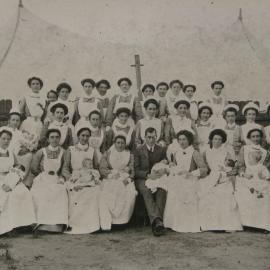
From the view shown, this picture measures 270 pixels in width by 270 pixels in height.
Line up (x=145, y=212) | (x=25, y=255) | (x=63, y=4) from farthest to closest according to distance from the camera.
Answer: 1. (x=63, y=4)
2. (x=145, y=212)
3. (x=25, y=255)

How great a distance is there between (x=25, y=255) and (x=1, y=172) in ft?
3.84

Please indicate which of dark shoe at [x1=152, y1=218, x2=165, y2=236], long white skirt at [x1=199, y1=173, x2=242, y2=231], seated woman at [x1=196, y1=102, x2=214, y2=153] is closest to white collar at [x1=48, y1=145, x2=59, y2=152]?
dark shoe at [x1=152, y1=218, x2=165, y2=236]

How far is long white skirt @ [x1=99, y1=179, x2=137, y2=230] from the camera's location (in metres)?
4.63

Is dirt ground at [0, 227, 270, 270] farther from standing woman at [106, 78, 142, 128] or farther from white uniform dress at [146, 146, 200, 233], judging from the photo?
standing woman at [106, 78, 142, 128]

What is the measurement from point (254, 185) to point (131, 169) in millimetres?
1249

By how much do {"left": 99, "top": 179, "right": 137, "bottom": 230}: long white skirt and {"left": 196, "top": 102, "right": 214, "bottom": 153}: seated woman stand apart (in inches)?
47.6

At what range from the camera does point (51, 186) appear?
4.57m

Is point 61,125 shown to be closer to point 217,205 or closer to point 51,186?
point 51,186

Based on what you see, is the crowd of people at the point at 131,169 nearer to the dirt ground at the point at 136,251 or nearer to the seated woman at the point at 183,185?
the seated woman at the point at 183,185

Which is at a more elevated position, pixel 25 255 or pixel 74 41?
pixel 74 41

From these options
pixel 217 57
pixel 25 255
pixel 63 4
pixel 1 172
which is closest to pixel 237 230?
pixel 25 255

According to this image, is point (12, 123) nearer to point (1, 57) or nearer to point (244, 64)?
point (1, 57)

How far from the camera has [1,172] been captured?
15.2 ft

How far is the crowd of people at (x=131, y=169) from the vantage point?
4.52m
